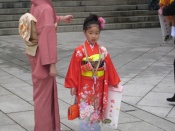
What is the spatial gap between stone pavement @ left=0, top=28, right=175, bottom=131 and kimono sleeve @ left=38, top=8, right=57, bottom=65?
1127 millimetres

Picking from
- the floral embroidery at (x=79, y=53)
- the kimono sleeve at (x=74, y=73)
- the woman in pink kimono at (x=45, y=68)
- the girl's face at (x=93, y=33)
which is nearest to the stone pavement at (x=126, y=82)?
the woman in pink kimono at (x=45, y=68)

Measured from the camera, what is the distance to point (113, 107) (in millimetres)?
4738

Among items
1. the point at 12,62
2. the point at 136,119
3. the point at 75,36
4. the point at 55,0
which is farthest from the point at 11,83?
the point at 55,0

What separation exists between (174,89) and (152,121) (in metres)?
1.68

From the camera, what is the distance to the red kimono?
464 cm

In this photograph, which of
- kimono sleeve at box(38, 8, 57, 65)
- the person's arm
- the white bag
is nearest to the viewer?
kimono sleeve at box(38, 8, 57, 65)

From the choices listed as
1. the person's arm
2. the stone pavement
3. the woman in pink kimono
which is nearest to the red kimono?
the woman in pink kimono

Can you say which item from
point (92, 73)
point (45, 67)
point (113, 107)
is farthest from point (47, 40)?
point (113, 107)

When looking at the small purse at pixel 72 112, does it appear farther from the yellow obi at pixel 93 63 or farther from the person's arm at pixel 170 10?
the person's arm at pixel 170 10

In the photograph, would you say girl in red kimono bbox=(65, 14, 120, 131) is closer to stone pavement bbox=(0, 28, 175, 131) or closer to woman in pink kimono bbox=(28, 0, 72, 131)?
woman in pink kimono bbox=(28, 0, 72, 131)

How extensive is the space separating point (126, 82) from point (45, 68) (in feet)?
10.5

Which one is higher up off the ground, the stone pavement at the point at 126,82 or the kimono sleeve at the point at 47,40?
the kimono sleeve at the point at 47,40

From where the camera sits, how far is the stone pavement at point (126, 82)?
5.56 meters

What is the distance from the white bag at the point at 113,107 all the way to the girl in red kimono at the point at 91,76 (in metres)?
0.06
